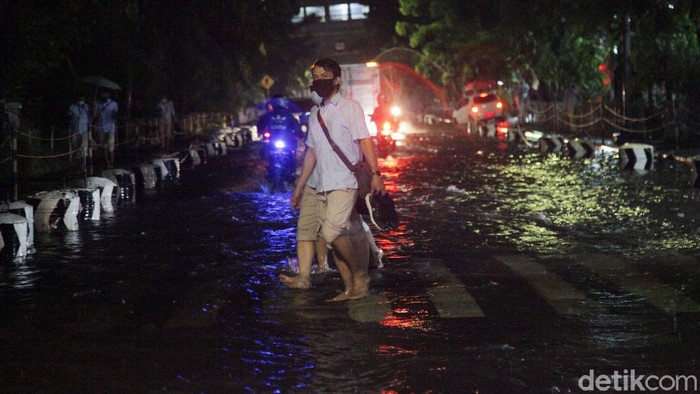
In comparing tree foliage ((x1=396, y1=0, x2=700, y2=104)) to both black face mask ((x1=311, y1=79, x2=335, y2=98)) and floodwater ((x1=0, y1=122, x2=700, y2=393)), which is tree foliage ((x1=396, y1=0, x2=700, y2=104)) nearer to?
floodwater ((x1=0, y1=122, x2=700, y2=393))

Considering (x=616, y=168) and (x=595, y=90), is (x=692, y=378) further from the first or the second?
(x=595, y=90)

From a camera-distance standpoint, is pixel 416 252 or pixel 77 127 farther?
pixel 77 127

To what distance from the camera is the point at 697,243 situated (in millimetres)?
12031

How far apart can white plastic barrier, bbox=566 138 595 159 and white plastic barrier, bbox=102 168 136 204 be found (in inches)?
509

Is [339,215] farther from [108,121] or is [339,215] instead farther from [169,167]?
[108,121]

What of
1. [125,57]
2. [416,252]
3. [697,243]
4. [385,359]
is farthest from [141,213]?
[125,57]

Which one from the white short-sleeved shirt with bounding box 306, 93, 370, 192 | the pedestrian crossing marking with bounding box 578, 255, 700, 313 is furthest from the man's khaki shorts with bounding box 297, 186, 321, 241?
the pedestrian crossing marking with bounding box 578, 255, 700, 313

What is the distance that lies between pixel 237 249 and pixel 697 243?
5.23 metres

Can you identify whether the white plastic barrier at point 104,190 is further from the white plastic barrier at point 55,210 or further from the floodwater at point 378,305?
the white plastic barrier at point 55,210

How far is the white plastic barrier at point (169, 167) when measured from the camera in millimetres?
22984

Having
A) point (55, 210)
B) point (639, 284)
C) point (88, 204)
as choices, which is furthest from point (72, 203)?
point (639, 284)

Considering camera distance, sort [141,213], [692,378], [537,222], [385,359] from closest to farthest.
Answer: [692,378] < [385,359] < [537,222] < [141,213]

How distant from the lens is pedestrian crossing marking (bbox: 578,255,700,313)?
8.69 metres

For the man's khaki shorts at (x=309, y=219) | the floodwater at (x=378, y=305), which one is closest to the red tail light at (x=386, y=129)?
the floodwater at (x=378, y=305)
